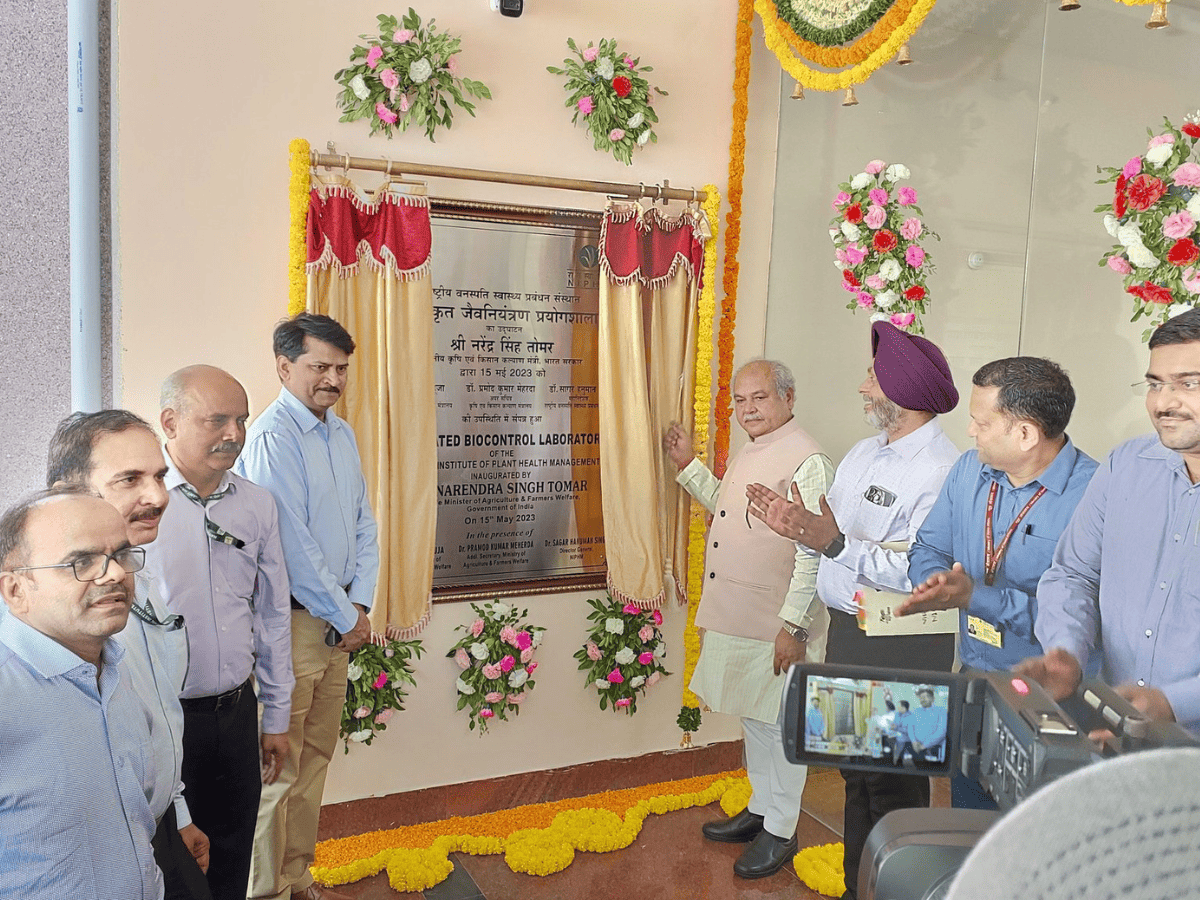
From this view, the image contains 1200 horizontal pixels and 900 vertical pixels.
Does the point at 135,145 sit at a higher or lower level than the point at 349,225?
higher

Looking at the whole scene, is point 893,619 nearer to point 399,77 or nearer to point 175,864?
point 175,864

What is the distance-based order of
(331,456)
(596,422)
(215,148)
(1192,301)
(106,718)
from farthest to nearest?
1. (596,422)
2. (215,148)
3. (331,456)
4. (1192,301)
5. (106,718)

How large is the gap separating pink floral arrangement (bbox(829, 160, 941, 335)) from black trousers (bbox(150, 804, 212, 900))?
A: 2.44 metres

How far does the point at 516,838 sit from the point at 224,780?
1.31 metres

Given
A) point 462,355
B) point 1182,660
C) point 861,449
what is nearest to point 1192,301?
point 1182,660

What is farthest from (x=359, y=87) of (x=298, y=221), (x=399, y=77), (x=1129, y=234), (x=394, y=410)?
(x=1129, y=234)

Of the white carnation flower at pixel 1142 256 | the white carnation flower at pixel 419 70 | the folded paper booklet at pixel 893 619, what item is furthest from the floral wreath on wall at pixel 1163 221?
the white carnation flower at pixel 419 70

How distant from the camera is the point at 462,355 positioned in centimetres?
335

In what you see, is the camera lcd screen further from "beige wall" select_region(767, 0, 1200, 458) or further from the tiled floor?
the tiled floor

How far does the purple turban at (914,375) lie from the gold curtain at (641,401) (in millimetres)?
1058

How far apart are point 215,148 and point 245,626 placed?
158 centimetres

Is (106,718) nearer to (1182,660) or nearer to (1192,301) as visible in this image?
(1182,660)

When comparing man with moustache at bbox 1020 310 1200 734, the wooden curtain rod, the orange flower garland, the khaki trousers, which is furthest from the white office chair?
the orange flower garland

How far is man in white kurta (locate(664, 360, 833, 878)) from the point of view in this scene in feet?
10.1
